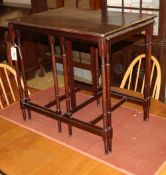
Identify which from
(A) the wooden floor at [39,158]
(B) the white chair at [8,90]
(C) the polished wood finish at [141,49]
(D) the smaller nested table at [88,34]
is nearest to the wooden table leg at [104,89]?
(D) the smaller nested table at [88,34]

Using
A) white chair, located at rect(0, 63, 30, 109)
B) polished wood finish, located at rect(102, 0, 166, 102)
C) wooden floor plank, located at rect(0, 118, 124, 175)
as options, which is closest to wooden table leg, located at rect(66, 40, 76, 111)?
wooden floor plank, located at rect(0, 118, 124, 175)

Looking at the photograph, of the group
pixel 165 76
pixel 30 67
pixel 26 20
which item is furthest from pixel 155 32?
pixel 30 67

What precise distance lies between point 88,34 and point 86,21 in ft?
0.78

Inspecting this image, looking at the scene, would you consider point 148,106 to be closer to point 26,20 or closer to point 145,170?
point 145,170

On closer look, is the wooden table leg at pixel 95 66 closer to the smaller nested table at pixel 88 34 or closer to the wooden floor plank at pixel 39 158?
the smaller nested table at pixel 88 34

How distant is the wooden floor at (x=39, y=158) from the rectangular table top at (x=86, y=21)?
1.86ft

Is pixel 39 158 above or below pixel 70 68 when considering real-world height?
below

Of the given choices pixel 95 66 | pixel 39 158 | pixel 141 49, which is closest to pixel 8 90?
pixel 95 66

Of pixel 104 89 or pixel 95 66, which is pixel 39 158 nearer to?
pixel 104 89

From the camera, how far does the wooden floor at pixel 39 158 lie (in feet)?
4.18

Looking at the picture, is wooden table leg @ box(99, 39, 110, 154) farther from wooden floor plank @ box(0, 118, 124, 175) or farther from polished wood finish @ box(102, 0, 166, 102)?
polished wood finish @ box(102, 0, 166, 102)

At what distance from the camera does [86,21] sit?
144 cm

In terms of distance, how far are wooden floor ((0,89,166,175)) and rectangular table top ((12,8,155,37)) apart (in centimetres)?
57

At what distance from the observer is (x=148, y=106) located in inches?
65.1
